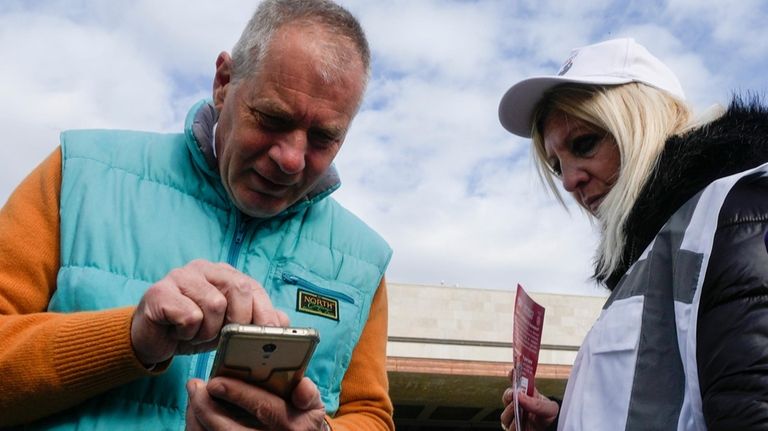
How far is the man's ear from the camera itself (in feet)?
7.37

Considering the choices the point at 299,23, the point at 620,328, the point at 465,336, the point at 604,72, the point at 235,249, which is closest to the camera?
the point at 620,328

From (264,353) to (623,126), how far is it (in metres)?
1.47

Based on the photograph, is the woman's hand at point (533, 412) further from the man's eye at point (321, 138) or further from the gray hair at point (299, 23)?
the gray hair at point (299, 23)

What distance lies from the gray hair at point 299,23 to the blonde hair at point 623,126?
75cm

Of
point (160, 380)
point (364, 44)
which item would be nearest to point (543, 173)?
point (364, 44)

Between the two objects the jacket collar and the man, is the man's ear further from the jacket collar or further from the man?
the jacket collar

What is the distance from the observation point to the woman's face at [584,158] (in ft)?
7.97

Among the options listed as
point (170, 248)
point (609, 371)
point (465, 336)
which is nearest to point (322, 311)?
point (170, 248)

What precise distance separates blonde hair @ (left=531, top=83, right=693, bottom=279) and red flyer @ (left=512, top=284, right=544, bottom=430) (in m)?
0.25

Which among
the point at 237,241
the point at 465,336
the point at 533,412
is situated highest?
the point at 237,241

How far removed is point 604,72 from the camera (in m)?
2.47

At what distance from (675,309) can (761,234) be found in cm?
26

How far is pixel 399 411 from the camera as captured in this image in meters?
20.5

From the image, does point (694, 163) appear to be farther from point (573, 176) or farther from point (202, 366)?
point (202, 366)
